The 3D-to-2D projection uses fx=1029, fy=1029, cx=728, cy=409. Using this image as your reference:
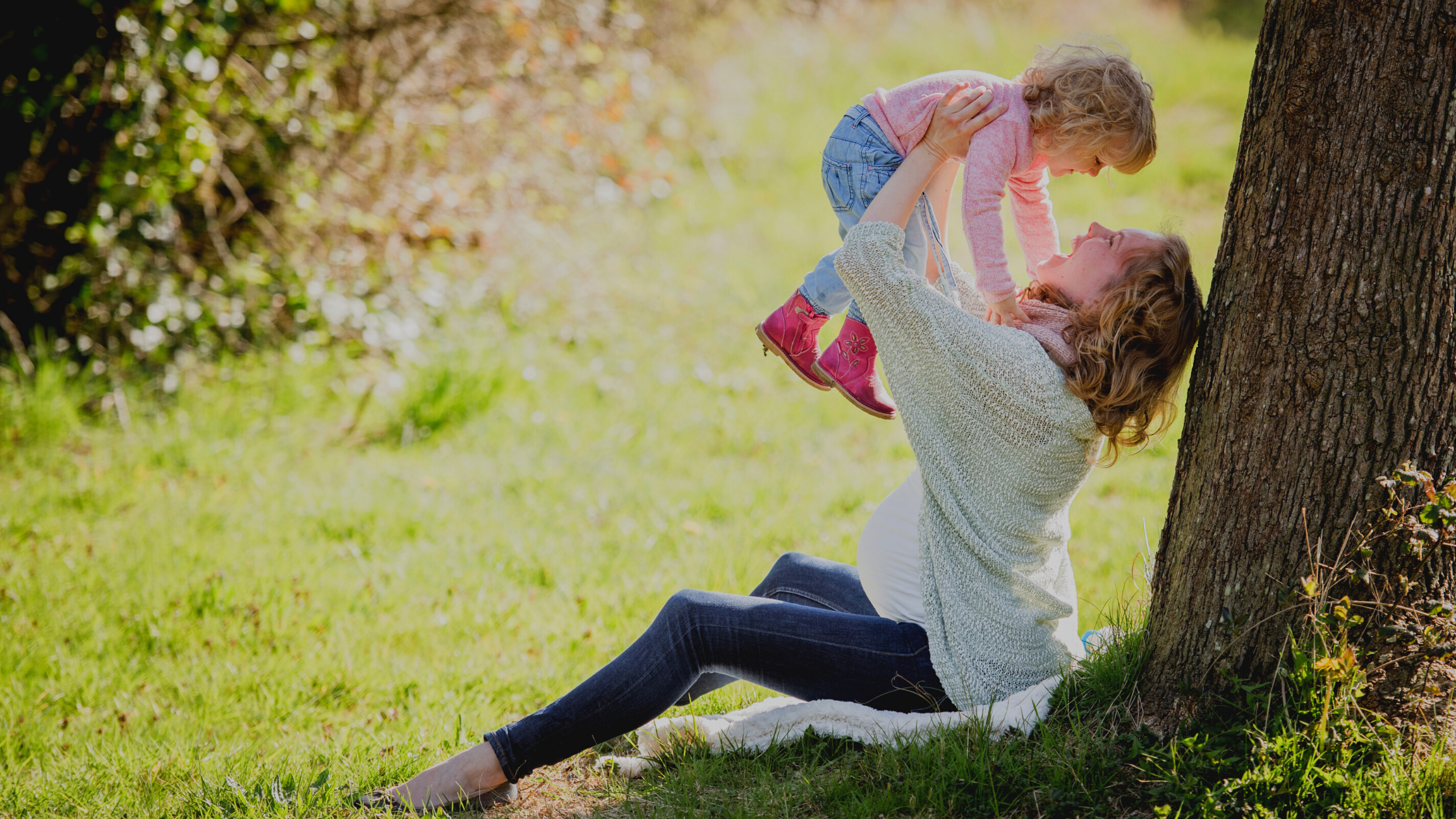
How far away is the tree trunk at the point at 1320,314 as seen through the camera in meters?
1.95

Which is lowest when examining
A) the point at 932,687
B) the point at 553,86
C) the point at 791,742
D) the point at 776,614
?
the point at 791,742

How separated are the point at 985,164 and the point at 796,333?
0.69m

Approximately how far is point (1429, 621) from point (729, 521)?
105 inches

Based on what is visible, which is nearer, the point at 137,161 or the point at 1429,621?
the point at 1429,621

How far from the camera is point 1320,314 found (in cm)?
202

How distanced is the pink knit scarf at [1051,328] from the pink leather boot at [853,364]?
0.49 m

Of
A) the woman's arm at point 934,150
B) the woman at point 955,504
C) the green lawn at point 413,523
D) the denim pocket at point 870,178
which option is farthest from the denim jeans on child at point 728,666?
the denim pocket at point 870,178

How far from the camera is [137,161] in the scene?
16.9 feet

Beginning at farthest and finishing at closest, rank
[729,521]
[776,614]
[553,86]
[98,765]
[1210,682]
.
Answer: [553,86]
[729,521]
[98,765]
[776,614]
[1210,682]

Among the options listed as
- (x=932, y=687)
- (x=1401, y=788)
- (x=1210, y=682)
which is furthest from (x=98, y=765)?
(x=1401, y=788)

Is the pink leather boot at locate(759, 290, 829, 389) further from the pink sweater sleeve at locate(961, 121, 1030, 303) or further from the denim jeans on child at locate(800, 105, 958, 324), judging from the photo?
the pink sweater sleeve at locate(961, 121, 1030, 303)

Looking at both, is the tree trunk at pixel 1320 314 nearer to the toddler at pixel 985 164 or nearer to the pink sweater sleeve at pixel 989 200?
the toddler at pixel 985 164

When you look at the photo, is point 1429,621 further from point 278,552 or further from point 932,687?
point 278,552

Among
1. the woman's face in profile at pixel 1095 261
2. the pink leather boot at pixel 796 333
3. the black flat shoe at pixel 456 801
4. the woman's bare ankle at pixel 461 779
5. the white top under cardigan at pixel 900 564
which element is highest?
the woman's face in profile at pixel 1095 261
